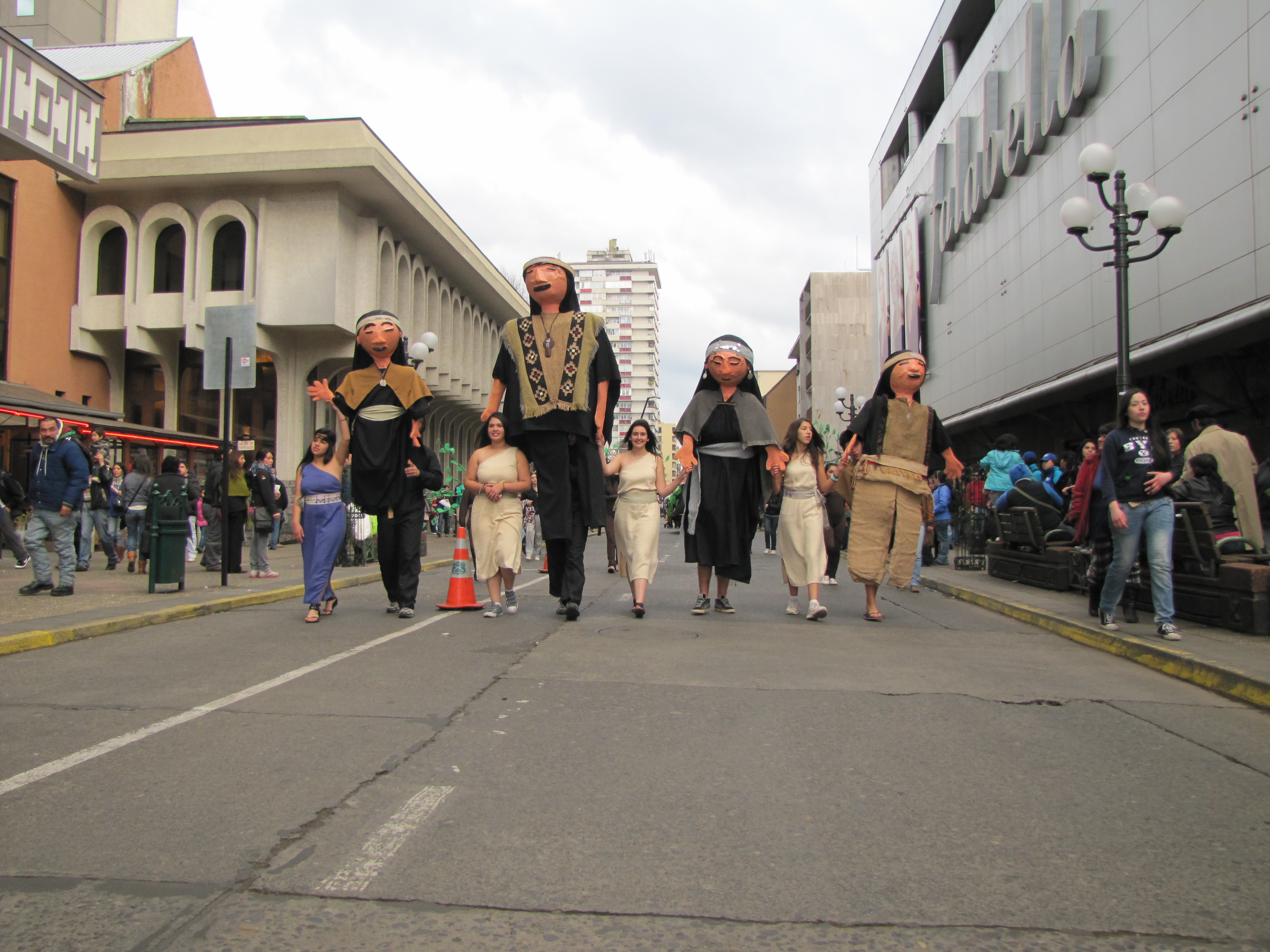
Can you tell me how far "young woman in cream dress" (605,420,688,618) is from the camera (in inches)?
340

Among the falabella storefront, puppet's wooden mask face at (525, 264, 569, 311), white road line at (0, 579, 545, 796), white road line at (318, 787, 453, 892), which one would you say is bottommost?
white road line at (318, 787, 453, 892)

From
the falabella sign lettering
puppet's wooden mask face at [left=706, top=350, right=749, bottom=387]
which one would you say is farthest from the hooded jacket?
the falabella sign lettering

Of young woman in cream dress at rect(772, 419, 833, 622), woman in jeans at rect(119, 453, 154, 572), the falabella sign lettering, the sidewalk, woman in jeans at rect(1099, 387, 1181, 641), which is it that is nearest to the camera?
woman in jeans at rect(1099, 387, 1181, 641)

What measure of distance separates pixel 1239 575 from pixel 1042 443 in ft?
69.8

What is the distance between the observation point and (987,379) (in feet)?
96.9

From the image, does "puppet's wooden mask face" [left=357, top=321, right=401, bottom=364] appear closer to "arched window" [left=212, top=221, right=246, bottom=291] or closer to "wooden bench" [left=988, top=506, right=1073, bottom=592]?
"wooden bench" [left=988, top=506, right=1073, bottom=592]

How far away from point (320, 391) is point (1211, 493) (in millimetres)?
7522

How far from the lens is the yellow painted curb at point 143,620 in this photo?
22.6 feet

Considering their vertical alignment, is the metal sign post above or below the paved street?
above

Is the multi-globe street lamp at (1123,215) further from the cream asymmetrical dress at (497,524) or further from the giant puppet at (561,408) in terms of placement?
the cream asymmetrical dress at (497,524)

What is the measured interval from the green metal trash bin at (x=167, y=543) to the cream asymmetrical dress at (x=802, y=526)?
5.96 m

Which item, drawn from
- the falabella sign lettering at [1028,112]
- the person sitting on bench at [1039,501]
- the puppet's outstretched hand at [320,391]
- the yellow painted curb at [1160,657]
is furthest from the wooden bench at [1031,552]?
the falabella sign lettering at [1028,112]

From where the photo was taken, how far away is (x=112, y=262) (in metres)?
29.0

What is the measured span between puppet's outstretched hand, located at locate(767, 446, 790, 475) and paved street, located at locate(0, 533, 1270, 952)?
2477 mm
